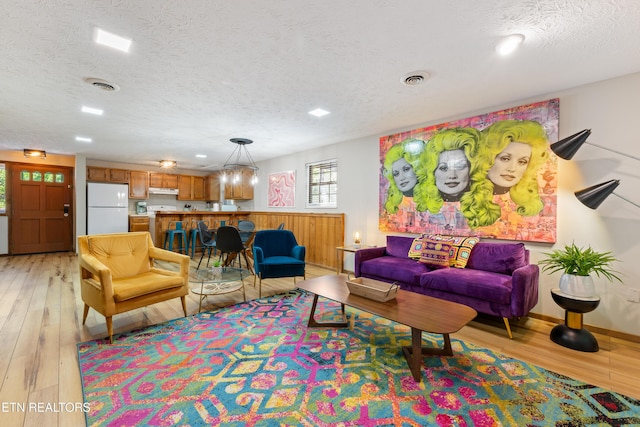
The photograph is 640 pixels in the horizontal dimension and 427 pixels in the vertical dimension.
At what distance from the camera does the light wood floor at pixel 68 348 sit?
1754 mm

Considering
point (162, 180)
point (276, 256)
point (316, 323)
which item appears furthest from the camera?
point (162, 180)

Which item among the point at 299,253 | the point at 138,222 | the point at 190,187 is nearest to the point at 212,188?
the point at 190,187

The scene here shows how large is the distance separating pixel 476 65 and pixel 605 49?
91 centimetres

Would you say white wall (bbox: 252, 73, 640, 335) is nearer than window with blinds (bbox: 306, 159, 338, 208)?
Yes

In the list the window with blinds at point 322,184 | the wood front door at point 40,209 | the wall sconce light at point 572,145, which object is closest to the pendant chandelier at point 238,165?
the window with blinds at point 322,184

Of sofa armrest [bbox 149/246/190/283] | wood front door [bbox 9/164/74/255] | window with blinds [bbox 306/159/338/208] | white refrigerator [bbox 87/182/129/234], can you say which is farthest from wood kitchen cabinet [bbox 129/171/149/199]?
sofa armrest [bbox 149/246/190/283]

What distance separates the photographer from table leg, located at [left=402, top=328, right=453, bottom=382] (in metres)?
1.96

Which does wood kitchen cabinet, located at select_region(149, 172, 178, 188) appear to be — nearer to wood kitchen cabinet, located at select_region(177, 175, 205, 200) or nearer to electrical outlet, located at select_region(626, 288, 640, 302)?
wood kitchen cabinet, located at select_region(177, 175, 205, 200)

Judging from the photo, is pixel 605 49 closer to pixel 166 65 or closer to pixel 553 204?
pixel 553 204

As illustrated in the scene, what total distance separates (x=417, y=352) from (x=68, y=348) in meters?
2.87

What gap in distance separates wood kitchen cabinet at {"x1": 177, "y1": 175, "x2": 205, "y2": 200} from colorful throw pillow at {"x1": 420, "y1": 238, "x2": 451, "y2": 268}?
7304 millimetres

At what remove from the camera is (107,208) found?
6.82 meters

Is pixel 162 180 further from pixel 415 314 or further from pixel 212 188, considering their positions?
pixel 415 314

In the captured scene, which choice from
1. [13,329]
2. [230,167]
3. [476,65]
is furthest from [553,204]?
[13,329]
